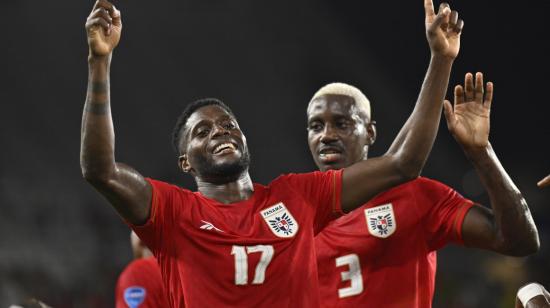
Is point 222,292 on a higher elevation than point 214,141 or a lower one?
lower

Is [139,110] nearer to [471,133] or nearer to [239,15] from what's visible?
[239,15]

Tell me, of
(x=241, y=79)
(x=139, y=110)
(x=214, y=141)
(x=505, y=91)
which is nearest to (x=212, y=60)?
(x=241, y=79)

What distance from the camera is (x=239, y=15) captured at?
15672 millimetres

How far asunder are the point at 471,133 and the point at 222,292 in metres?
1.31

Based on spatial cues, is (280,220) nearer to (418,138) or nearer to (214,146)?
(214,146)

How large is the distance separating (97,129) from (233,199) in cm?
80

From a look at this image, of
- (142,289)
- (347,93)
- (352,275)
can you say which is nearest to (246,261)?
(352,275)

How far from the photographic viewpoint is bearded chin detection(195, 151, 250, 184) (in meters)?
3.26

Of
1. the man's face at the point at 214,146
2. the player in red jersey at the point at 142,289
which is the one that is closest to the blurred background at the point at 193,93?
the player in red jersey at the point at 142,289

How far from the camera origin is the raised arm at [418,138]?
10.0 feet

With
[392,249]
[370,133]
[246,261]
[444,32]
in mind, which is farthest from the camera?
[370,133]

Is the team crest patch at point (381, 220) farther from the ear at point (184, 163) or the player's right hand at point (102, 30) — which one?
the player's right hand at point (102, 30)

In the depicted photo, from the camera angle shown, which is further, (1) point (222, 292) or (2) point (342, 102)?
(2) point (342, 102)

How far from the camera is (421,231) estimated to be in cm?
368
